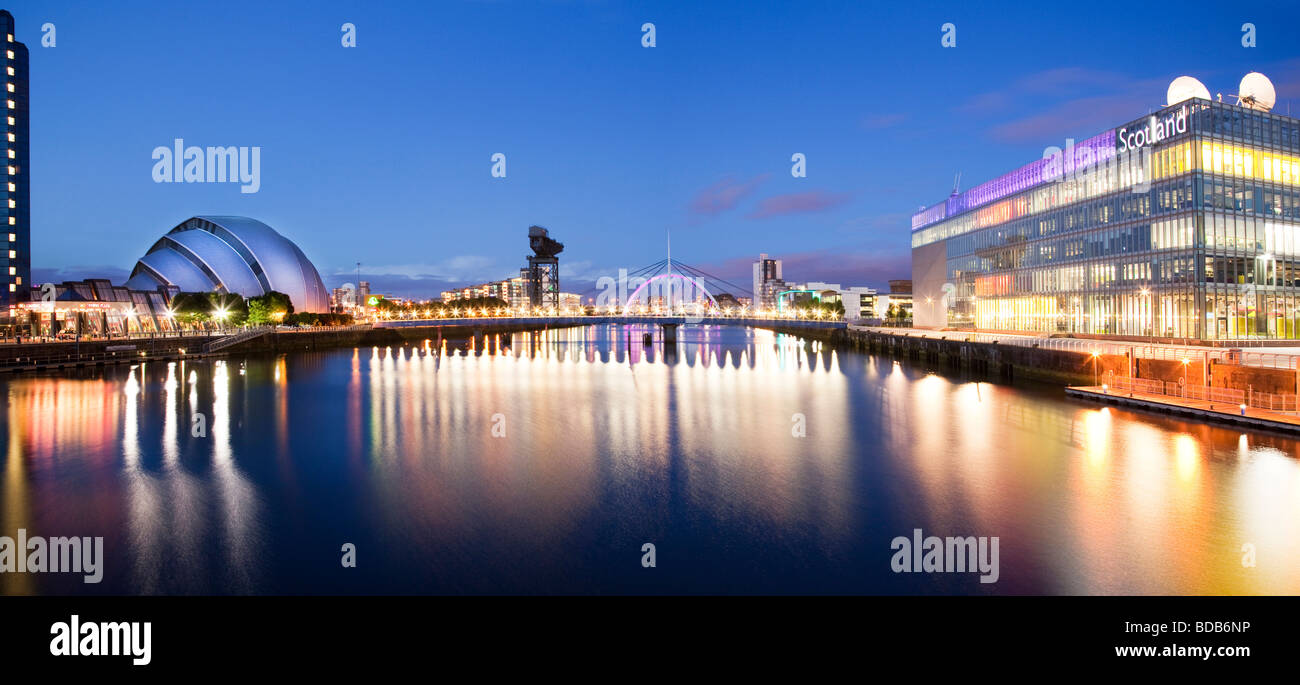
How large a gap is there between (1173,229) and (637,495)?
42643 millimetres

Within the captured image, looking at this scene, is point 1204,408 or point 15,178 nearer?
point 1204,408

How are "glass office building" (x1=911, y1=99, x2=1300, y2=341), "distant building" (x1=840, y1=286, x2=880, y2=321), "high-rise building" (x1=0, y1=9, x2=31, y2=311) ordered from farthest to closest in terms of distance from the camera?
1. "distant building" (x1=840, y1=286, x2=880, y2=321)
2. "high-rise building" (x1=0, y1=9, x2=31, y2=311)
3. "glass office building" (x1=911, y1=99, x2=1300, y2=341)

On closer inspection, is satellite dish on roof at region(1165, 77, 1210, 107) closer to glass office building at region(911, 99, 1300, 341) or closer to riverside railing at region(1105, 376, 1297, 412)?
glass office building at region(911, 99, 1300, 341)

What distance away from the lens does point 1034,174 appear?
56.9m

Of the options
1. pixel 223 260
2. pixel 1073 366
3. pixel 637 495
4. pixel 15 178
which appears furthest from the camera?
pixel 223 260

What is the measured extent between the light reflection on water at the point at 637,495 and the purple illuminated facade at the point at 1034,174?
28.5 meters

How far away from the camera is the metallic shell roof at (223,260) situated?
88438 mm

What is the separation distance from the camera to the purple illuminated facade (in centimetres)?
4884

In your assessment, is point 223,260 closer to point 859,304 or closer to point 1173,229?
point 1173,229

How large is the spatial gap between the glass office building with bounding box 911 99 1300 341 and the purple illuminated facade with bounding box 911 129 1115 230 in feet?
0.43

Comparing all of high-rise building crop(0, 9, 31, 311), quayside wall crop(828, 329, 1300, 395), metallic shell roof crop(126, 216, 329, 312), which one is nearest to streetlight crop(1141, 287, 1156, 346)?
quayside wall crop(828, 329, 1300, 395)

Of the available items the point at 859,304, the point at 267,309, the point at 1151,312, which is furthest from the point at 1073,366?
the point at 859,304
